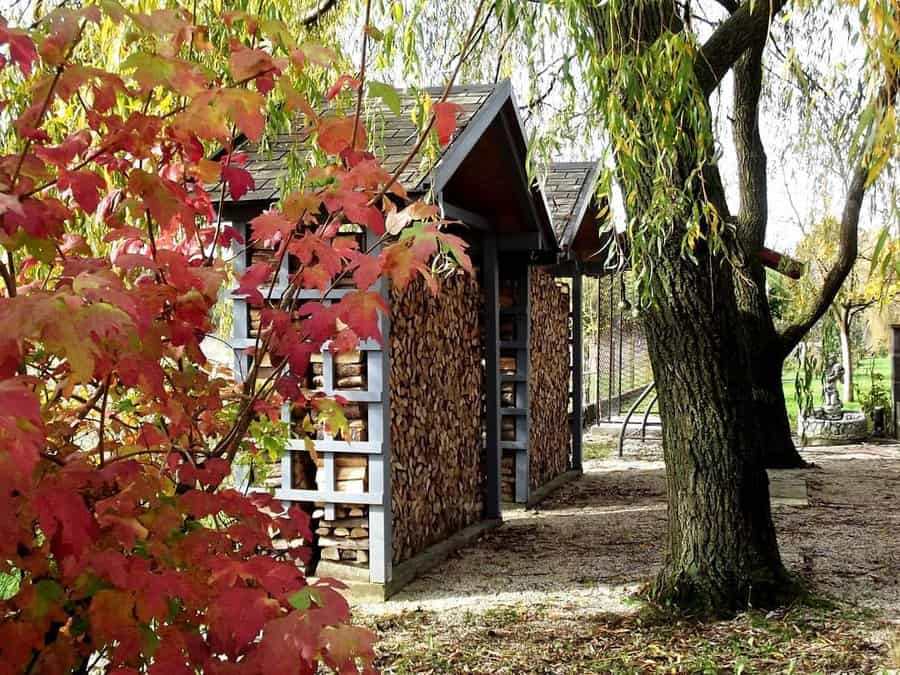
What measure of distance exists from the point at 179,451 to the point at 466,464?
4808 mm

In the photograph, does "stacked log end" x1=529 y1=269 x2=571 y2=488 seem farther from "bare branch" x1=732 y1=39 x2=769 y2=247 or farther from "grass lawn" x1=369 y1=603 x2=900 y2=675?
"grass lawn" x1=369 y1=603 x2=900 y2=675

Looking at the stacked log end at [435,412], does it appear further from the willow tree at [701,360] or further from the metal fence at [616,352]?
the metal fence at [616,352]

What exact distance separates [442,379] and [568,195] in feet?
11.9

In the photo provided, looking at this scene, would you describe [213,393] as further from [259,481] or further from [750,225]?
[750,225]

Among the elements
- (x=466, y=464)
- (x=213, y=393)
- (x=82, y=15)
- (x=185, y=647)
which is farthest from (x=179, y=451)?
(x=466, y=464)

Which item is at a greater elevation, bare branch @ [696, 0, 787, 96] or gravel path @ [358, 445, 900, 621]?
bare branch @ [696, 0, 787, 96]

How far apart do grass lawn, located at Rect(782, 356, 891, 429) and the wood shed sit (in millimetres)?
4327

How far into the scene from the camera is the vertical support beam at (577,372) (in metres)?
9.79

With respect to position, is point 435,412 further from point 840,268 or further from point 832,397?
point 832,397

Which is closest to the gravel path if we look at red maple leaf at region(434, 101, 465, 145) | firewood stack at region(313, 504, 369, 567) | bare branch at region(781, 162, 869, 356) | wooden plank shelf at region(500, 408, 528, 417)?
firewood stack at region(313, 504, 369, 567)

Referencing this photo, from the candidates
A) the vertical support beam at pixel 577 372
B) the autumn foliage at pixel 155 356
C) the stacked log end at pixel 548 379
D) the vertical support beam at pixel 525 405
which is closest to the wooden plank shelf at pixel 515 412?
the vertical support beam at pixel 525 405

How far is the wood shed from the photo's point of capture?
5168 mm

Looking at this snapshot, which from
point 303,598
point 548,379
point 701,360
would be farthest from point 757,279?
point 303,598

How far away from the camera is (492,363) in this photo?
23.7 ft
